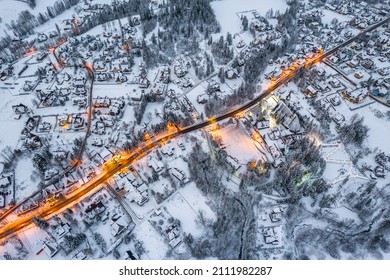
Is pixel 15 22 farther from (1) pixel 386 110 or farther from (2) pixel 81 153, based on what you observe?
(1) pixel 386 110

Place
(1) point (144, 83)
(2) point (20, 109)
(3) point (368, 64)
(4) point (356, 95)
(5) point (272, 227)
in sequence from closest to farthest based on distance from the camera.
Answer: (5) point (272, 227) < (2) point (20, 109) < (4) point (356, 95) < (1) point (144, 83) < (3) point (368, 64)

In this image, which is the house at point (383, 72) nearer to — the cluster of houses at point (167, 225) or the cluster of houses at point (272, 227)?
the cluster of houses at point (272, 227)

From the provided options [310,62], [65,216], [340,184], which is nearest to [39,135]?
[65,216]

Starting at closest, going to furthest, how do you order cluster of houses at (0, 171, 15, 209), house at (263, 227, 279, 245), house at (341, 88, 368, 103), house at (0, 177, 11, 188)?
house at (263, 227, 279, 245) → cluster of houses at (0, 171, 15, 209) → house at (0, 177, 11, 188) → house at (341, 88, 368, 103)

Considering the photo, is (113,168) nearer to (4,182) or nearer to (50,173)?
(50,173)

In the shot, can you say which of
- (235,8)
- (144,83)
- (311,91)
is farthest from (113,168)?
(235,8)

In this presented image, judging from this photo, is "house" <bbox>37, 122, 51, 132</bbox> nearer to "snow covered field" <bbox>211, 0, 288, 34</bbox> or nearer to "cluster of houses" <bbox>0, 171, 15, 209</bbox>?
"cluster of houses" <bbox>0, 171, 15, 209</bbox>

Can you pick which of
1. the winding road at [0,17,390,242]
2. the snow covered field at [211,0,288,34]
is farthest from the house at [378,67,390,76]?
the snow covered field at [211,0,288,34]

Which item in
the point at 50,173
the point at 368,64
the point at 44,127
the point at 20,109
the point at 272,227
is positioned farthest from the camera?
the point at 368,64

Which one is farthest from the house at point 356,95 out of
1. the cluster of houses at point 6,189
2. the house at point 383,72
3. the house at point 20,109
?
the house at point 20,109

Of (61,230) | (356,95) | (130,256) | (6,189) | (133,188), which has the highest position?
(6,189)

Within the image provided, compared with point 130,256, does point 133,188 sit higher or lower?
higher
